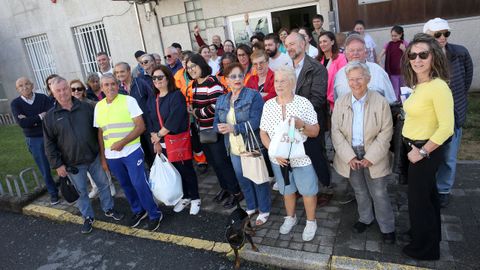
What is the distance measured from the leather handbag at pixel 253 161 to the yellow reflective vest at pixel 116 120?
4.73 ft

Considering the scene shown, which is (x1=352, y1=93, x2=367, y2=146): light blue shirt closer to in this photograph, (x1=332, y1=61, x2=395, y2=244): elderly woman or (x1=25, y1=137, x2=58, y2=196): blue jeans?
(x1=332, y1=61, x2=395, y2=244): elderly woman

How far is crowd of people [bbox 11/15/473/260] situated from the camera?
2779mm

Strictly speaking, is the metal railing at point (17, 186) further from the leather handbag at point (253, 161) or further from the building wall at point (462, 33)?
the building wall at point (462, 33)

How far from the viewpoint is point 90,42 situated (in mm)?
12055

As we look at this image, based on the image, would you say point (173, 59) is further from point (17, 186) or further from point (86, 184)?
point (17, 186)

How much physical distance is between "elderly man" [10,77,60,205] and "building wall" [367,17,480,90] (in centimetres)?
693

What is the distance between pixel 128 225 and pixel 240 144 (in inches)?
79.0

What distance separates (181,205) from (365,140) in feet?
8.69

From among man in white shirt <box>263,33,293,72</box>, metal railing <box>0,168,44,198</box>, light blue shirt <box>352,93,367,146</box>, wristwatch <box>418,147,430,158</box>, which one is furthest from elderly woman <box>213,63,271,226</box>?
metal railing <box>0,168,44,198</box>

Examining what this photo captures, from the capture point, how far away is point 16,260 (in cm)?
409

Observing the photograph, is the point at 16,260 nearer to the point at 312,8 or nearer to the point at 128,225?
the point at 128,225

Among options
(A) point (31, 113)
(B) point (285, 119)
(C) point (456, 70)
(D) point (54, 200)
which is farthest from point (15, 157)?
(C) point (456, 70)

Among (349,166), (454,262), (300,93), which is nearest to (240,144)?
(300,93)

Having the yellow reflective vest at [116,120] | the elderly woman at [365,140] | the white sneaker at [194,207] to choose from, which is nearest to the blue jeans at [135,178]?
the yellow reflective vest at [116,120]
